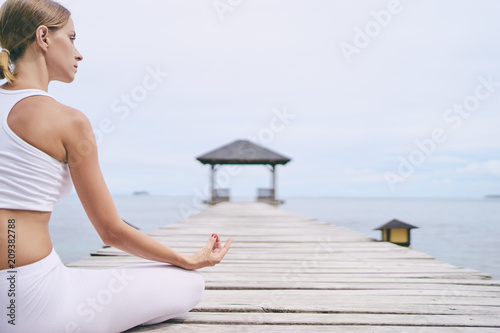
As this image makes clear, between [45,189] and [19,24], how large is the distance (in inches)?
22.6

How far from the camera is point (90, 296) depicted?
154 centimetres

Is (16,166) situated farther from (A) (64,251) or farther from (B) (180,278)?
(A) (64,251)

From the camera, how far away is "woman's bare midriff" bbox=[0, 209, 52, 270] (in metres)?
1.35

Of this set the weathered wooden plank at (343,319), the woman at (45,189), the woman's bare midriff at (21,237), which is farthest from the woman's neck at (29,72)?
the weathered wooden plank at (343,319)

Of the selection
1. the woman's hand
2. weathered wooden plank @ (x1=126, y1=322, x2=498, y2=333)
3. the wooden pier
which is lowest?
the wooden pier

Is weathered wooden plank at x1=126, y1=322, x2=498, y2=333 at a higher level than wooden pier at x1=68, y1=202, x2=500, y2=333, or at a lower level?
higher

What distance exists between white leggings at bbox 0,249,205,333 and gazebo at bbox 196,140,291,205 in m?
17.4

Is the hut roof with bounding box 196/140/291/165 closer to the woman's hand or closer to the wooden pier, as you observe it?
the wooden pier

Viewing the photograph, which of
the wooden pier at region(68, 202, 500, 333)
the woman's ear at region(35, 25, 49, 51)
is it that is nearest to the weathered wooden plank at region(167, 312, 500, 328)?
the wooden pier at region(68, 202, 500, 333)

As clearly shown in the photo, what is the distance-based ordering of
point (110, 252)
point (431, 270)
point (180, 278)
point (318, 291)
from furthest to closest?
point (110, 252)
point (431, 270)
point (318, 291)
point (180, 278)

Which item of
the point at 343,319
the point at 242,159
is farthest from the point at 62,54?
the point at 242,159

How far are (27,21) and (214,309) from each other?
61.5 inches

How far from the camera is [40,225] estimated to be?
1.42m

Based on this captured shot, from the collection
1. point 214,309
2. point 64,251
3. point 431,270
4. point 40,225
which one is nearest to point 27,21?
point 40,225
